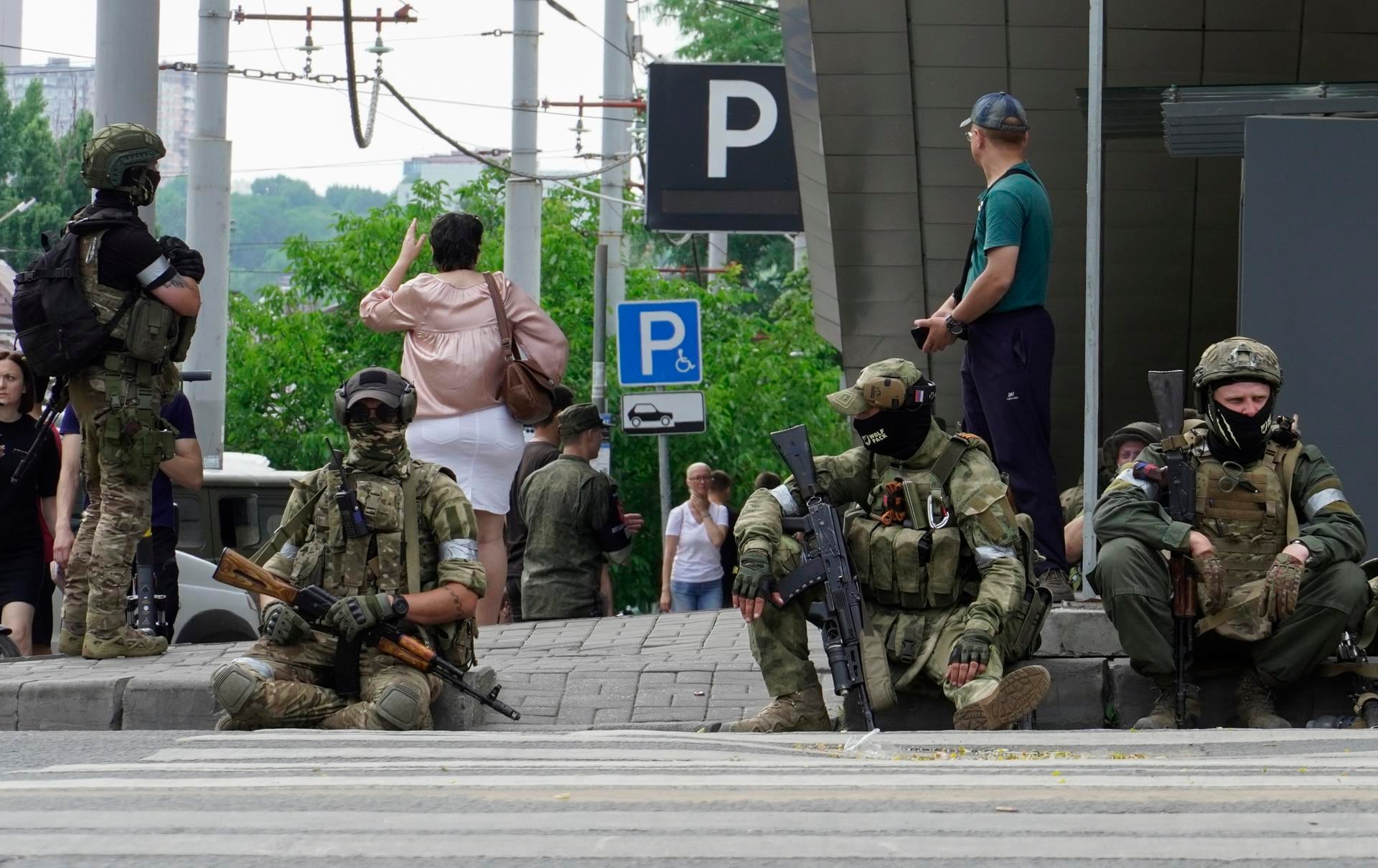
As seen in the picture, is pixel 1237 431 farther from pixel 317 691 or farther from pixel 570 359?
pixel 570 359

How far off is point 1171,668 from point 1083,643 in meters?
0.63

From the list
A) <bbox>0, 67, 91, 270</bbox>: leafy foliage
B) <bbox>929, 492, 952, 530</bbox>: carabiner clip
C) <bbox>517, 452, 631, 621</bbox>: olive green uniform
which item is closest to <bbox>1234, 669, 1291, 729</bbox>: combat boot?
<bbox>929, 492, 952, 530</bbox>: carabiner clip

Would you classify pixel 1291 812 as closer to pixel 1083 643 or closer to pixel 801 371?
pixel 1083 643

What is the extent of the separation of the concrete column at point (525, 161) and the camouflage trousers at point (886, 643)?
434 inches

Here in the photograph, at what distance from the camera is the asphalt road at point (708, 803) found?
12.4ft

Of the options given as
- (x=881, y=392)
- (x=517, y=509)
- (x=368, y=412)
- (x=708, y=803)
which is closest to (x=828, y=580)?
(x=881, y=392)

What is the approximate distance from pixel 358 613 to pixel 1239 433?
9.61 ft

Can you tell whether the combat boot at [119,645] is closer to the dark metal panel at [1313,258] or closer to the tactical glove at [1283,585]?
the tactical glove at [1283,585]

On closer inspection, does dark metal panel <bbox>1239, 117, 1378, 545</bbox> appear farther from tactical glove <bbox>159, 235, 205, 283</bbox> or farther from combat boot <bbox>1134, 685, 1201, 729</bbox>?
tactical glove <bbox>159, 235, 205, 283</bbox>

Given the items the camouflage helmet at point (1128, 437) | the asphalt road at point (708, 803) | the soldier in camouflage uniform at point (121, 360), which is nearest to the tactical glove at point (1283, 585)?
the asphalt road at point (708, 803)

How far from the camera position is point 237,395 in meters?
26.5

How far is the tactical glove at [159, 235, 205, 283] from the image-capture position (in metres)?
7.54

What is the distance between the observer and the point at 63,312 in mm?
7309

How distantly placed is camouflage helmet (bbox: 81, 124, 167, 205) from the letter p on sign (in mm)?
9463
